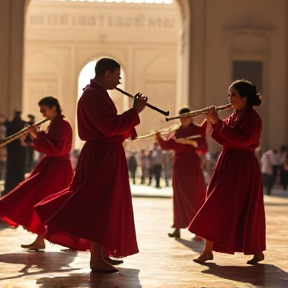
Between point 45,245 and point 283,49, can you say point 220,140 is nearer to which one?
point 45,245

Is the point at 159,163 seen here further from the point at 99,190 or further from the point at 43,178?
the point at 99,190

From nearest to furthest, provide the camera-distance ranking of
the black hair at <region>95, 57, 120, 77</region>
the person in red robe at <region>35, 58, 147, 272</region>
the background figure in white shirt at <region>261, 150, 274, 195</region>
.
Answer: the person in red robe at <region>35, 58, 147, 272</region> < the black hair at <region>95, 57, 120, 77</region> < the background figure in white shirt at <region>261, 150, 274, 195</region>

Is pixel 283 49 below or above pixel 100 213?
above

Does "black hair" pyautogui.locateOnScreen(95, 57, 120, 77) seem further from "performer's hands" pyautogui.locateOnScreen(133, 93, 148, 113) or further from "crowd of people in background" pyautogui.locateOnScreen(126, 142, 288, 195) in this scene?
"crowd of people in background" pyautogui.locateOnScreen(126, 142, 288, 195)

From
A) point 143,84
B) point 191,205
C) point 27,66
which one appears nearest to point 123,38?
point 143,84

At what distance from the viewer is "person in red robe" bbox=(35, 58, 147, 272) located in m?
5.89

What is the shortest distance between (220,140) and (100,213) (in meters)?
1.44

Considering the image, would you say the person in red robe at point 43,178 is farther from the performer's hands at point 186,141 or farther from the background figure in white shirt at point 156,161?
the background figure in white shirt at point 156,161

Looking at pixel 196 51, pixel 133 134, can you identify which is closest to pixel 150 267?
pixel 133 134

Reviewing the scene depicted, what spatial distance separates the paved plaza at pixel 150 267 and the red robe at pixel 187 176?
39 cm

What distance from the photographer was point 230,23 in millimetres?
21094

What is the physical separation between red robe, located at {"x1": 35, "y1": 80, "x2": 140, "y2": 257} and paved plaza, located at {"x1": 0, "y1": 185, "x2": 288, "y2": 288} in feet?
0.98

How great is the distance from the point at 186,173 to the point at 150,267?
3.08 meters

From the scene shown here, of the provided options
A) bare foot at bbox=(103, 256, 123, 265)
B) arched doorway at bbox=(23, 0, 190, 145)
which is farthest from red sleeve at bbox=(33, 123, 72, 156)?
arched doorway at bbox=(23, 0, 190, 145)
